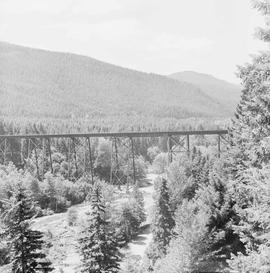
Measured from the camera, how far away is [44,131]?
7175 centimetres

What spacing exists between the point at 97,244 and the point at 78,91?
14481cm

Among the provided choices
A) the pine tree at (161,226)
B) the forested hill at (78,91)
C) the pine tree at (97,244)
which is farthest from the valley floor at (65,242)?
the forested hill at (78,91)

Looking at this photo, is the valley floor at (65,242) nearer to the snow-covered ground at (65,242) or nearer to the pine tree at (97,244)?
the snow-covered ground at (65,242)


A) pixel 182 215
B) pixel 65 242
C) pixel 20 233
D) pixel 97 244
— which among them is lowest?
pixel 65 242

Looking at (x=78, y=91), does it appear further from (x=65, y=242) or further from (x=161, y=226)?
(x=161, y=226)

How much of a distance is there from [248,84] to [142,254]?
20.3 metres

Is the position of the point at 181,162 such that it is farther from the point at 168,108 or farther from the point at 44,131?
the point at 168,108

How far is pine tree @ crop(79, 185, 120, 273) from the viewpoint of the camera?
1218cm

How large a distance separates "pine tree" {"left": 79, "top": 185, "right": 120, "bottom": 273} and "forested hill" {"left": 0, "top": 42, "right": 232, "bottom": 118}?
310 feet

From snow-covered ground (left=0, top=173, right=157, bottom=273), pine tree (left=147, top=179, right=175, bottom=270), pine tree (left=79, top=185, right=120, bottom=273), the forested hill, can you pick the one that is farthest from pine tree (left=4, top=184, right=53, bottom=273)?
the forested hill

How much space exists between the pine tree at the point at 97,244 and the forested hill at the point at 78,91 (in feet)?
310

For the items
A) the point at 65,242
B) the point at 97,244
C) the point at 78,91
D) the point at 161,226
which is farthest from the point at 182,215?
the point at 78,91

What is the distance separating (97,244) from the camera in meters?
12.2

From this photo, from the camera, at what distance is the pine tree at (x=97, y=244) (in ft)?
40.0
